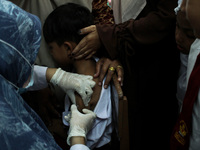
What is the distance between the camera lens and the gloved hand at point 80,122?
125 centimetres

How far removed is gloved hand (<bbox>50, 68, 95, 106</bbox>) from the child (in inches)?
2.1

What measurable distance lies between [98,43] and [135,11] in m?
0.41

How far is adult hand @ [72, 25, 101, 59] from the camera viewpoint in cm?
144

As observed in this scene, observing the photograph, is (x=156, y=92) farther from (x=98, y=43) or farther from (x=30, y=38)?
(x=30, y=38)

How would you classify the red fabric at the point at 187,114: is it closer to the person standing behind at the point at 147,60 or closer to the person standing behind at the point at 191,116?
the person standing behind at the point at 191,116

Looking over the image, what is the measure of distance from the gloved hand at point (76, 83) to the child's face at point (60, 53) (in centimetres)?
11

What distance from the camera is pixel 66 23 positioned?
1419 millimetres

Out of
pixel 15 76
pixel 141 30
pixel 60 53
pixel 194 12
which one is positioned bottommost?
pixel 60 53

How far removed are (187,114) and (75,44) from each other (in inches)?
34.4

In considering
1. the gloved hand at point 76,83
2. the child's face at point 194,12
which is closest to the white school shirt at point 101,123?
the gloved hand at point 76,83

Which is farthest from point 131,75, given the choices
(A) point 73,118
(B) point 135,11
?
(A) point 73,118

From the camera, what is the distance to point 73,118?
4.35 feet

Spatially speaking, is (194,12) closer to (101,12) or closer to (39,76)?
(101,12)

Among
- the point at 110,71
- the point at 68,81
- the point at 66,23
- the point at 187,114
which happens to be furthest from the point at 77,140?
the point at 66,23
